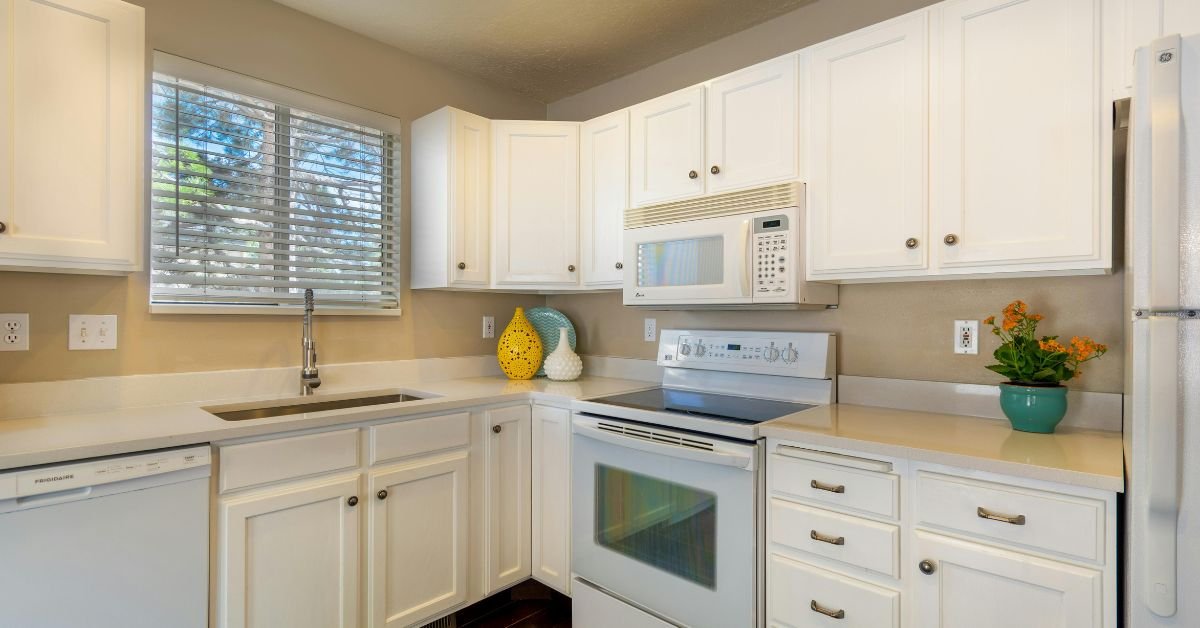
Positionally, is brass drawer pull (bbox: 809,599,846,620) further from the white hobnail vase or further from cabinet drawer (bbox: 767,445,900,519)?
the white hobnail vase

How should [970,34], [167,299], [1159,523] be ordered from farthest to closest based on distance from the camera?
[167,299] → [970,34] → [1159,523]

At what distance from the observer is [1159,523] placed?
1.01 metres

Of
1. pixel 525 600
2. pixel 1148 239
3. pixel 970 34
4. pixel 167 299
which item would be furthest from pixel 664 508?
pixel 167 299

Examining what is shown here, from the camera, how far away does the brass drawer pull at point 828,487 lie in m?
1.57

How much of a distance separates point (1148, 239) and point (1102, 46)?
73cm

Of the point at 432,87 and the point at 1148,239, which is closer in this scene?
the point at 1148,239

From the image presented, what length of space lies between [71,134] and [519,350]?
1.76m

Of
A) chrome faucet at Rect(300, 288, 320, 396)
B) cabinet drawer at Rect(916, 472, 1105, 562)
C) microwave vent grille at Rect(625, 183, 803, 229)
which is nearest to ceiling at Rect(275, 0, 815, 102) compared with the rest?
microwave vent grille at Rect(625, 183, 803, 229)

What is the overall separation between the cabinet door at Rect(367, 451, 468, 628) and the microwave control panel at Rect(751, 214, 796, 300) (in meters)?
1.27

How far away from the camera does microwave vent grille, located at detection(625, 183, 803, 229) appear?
6.54ft

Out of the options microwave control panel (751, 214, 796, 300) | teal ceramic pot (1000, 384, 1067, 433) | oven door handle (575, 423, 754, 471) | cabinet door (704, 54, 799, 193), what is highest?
cabinet door (704, 54, 799, 193)

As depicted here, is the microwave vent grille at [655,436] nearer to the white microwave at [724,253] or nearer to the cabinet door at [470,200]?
the white microwave at [724,253]

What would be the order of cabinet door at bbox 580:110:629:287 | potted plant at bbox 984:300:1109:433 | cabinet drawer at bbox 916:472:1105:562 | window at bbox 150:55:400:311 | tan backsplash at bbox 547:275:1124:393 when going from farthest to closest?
1. cabinet door at bbox 580:110:629:287
2. window at bbox 150:55:400:311
3. tan backsplash at bbox 547:275:1124:393
4. potted plant at bbox 984:300:1109:433
5. cabinet drawer at bbox 916:472:1105:562

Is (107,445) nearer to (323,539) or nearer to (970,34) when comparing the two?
(323,539)
